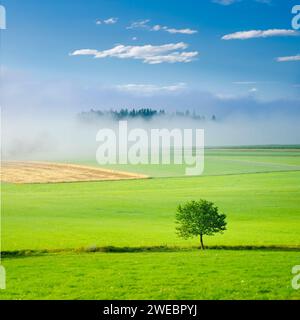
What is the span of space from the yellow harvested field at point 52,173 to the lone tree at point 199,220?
3514 millimetres

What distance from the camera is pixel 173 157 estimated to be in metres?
15.7

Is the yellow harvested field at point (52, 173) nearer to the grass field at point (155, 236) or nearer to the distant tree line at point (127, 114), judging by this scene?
the grass field at point (155, 236)

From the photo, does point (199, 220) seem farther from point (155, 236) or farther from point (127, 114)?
point (127, 114)

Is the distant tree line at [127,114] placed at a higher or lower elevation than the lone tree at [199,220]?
higher

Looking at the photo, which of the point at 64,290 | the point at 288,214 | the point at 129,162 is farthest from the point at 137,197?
the point at 64,290

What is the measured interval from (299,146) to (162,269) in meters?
6.99

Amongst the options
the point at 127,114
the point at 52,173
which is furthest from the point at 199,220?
the point at 52,173

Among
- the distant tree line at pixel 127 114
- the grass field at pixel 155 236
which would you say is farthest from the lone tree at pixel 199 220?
the distant tree line at pixel 127 114

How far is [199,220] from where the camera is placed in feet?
44.2

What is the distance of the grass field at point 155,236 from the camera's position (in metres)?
10.3

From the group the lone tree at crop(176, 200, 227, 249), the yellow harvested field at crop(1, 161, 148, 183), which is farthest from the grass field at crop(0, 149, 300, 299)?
the lone tree at crop(176, 200, 227, 249)

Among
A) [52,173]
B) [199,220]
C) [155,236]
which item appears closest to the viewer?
[199,220]

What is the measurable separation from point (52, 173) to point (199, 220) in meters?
6.80

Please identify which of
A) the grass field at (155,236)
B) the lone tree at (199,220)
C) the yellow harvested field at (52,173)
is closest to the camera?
the grass field at (155,236)
